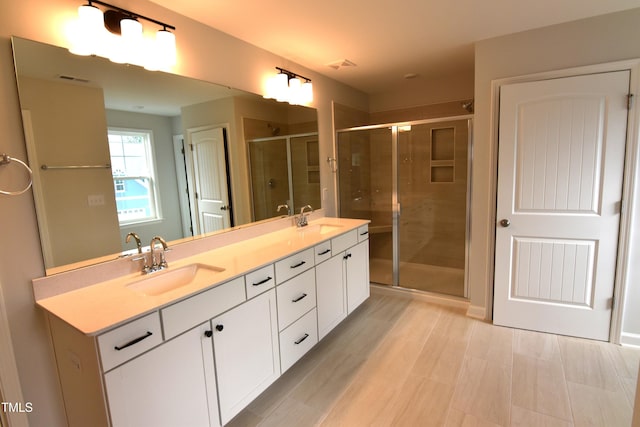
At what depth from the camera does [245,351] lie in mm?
1718

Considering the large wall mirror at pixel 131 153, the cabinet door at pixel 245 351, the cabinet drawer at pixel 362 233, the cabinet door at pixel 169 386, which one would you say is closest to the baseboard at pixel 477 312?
the cabinet drawer at pixel 362 233

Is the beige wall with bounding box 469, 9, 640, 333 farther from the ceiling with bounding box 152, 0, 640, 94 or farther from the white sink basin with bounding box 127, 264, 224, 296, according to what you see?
the white sink basin with bounding box 127, 264, 224, 296

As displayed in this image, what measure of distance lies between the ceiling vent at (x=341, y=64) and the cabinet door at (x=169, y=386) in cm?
250

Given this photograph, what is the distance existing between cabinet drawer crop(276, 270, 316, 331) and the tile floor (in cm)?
46

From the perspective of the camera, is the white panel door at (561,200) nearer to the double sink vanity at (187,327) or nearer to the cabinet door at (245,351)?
the double sink vanity at (187,327)

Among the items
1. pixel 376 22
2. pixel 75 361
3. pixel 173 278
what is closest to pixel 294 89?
pixel 376 22

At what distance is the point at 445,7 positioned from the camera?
2018 mm

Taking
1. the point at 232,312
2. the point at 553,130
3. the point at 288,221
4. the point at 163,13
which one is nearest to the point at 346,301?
the point at 288,221

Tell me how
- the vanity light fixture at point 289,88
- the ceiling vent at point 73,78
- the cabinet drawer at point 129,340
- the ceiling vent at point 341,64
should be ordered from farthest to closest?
the ceiling vent at point 341,64, the vanity light fixture at point 289,88, the ceiling vent at point 73,78, the cabinet drawer at point 129,340

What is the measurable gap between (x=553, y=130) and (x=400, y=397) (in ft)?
7.34

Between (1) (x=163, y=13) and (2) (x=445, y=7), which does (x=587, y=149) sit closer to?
(2) (x=445, y=7)

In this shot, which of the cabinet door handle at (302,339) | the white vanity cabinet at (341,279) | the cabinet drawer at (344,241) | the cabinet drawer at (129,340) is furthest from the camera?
the cabinet drawer at (344,241)

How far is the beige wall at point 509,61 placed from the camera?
220 cm

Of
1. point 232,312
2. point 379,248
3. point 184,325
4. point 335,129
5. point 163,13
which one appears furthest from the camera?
point 379,248
